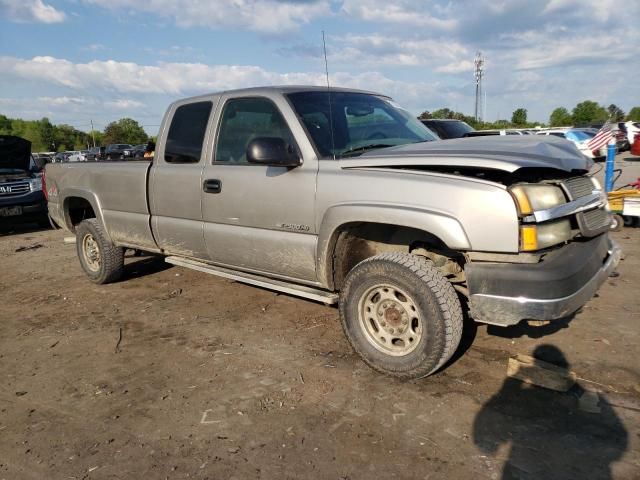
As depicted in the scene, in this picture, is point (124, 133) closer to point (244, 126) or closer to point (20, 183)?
point (20, 183)

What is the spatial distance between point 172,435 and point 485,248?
2033 millimetres

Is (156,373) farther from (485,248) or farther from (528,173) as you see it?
(528,173)

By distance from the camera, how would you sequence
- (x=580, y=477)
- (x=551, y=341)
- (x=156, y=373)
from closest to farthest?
1. (x=580, y=477)
2. (x=156, y=373)
3. (x=551, y=341)

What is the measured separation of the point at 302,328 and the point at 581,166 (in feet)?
8.00

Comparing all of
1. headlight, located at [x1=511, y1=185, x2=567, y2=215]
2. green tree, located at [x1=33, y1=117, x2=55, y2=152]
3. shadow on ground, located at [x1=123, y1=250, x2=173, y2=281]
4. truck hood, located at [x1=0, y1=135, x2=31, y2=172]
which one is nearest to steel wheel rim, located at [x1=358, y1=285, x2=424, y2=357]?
headlight, located at [x1=511, y1=185, x2=567, y2=215]

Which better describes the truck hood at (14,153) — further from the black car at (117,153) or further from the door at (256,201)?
the door at (256,201)

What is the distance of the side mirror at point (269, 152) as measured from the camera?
346 cm

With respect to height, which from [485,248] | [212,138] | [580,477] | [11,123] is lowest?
[580,477]

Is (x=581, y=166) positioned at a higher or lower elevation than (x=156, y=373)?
higher

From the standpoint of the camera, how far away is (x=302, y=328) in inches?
170

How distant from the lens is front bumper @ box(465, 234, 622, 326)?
2.78 meters

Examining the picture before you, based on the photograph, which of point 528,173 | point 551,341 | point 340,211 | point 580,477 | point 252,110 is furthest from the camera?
point 252,110

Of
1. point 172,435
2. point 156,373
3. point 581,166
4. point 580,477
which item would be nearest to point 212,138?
point 156,373

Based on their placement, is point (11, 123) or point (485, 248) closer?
point (485, 248)
